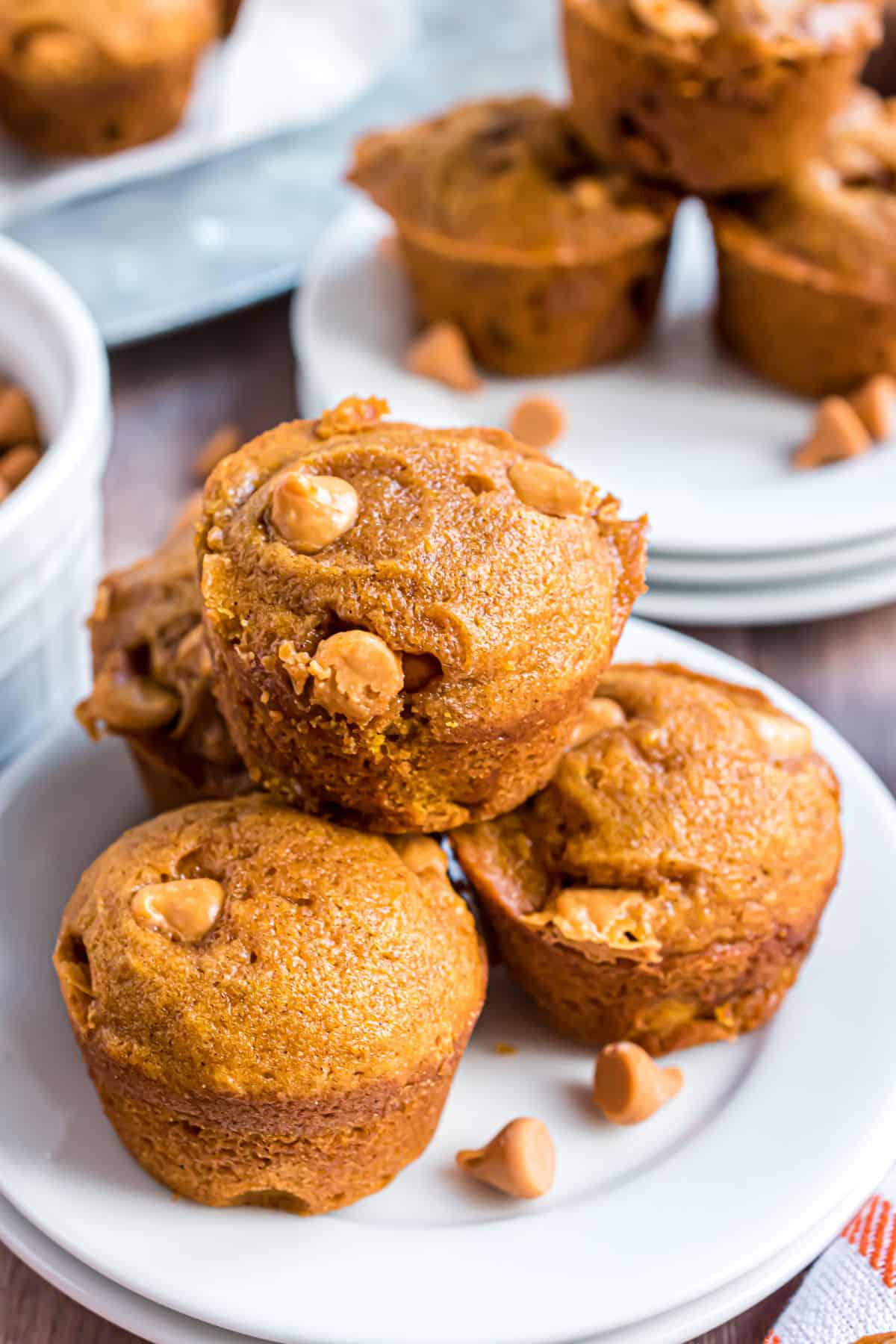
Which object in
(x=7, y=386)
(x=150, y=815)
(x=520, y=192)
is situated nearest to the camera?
(x=150, y=815)

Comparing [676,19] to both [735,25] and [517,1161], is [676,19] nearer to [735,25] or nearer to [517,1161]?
[735,25]

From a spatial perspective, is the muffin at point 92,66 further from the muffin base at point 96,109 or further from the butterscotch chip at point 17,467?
the butterscotch chip at point 17,467

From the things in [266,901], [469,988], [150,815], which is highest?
[266,901]

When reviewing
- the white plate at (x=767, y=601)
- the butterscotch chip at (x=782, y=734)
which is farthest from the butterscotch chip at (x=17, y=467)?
the butterscotch chip at (x=782, y=734)

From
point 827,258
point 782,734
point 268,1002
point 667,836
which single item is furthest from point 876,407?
point 268,1002

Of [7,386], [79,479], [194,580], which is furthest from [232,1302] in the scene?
[7,386]

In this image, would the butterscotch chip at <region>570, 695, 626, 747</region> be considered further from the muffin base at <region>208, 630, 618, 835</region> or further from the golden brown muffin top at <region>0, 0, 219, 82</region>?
the golden brown muffin top at <region>0, 0, 219, 82</region>

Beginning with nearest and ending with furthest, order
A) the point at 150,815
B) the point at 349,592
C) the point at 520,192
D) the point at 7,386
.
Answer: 1. the point at 349,592
2. the point at 150,815
3. the point at 7,386
4. the point at 520,192

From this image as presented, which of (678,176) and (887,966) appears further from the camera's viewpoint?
(678,176)

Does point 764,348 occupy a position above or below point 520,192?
below

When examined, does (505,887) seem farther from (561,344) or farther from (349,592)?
(561,344)
